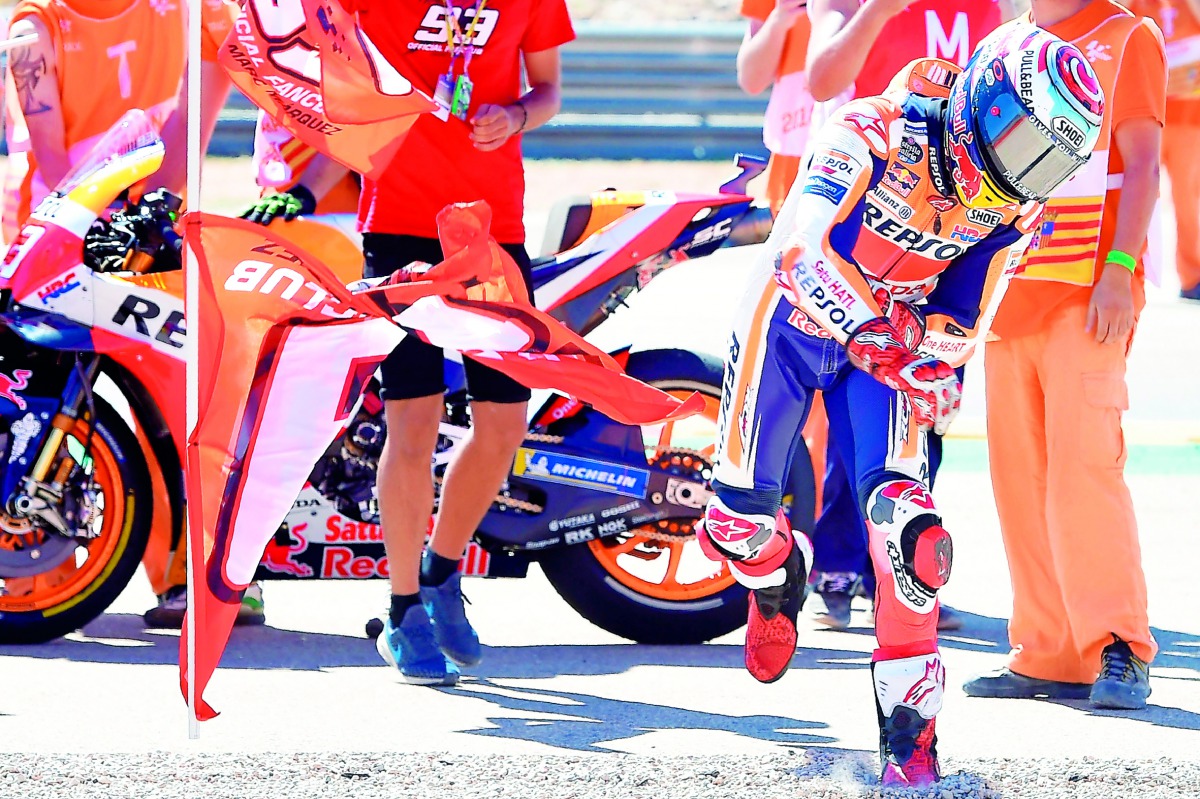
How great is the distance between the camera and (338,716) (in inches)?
197

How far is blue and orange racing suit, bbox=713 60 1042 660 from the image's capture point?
437cm

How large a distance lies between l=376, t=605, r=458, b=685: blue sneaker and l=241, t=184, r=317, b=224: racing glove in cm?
121

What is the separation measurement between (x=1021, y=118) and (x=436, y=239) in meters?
1.76

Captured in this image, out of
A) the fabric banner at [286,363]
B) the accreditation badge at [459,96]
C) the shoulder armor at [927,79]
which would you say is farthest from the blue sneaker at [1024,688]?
the accreditation badge at [459,96]

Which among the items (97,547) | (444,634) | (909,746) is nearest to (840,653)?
(444,634)

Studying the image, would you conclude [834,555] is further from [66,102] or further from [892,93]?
[66,102]

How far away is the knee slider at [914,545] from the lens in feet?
14.2

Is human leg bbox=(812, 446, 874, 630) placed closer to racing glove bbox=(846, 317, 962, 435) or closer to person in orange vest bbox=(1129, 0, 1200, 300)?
racing glove bbox=(846, 317, 962, 435)

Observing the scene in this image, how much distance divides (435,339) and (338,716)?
3.11ft

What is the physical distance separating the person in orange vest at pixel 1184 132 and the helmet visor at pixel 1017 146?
5.07m

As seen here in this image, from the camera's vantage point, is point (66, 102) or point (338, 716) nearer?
point (338, 716)

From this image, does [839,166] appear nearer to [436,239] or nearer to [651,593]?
[436,239]

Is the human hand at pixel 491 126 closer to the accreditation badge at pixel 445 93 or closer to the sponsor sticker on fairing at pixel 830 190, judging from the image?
the accreditation badge at pixel 445 93

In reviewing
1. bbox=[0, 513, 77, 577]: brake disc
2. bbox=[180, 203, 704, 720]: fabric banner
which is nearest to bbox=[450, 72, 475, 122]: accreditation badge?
bbox=[180, 203, 704, 720]: fabric banner
